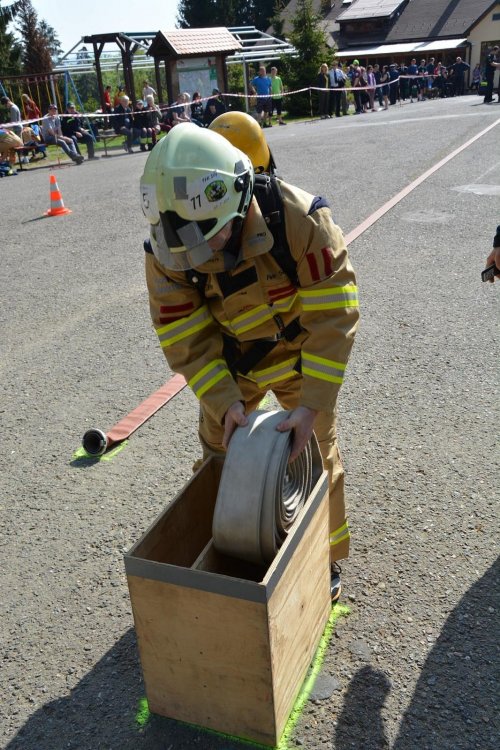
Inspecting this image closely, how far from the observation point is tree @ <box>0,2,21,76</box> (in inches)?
1522

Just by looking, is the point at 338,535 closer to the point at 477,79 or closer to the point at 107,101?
the point at 107,101

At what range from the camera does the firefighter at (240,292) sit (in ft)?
7.23

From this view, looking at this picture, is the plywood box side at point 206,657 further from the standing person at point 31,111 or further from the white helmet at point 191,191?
the standing person at point 31,111

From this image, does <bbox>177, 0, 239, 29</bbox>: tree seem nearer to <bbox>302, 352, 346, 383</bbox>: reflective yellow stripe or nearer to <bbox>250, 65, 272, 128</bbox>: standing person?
<bbox>250, 65, 272, 128</bbox>: standing person

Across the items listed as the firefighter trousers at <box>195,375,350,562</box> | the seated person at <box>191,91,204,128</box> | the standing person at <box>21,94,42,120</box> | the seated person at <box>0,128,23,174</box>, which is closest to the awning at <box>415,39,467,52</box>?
the seated person at <box>191,91,204,128</box>

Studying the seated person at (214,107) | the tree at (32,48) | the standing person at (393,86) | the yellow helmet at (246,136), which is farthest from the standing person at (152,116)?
the tree at (32,48)

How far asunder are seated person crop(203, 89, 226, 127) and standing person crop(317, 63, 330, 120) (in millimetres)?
4399

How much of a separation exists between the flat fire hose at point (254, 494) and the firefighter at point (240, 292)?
95 millimetres

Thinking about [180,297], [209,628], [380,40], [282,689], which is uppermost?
[380,40]

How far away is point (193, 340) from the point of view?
8.82ft

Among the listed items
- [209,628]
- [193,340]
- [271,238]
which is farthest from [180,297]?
[209,628]

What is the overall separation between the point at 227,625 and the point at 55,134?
66.2 feet

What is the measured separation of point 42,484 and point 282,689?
2.16 meters

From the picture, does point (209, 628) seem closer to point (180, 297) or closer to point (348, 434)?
point (180, 297)
